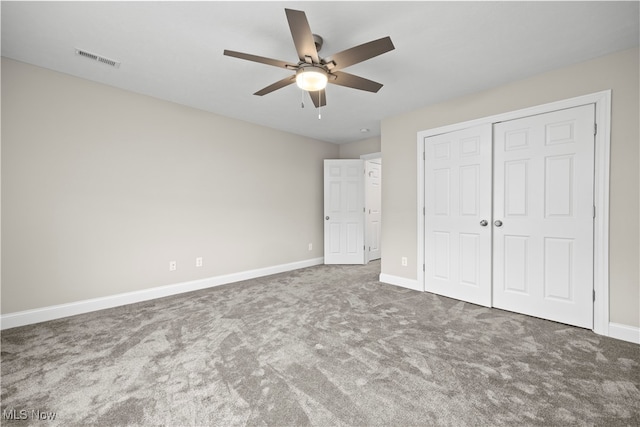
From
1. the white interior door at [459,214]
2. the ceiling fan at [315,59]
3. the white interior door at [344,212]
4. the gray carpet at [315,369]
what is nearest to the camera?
the gray carpet at [315,369]

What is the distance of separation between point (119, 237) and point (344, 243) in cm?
366

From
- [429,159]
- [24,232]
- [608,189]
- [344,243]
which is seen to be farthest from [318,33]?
[344,243]

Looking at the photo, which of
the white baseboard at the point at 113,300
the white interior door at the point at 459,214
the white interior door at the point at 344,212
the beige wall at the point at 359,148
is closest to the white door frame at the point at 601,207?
the white interior door at the point at 459,214

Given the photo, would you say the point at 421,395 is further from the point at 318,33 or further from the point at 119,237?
the point at 119,237

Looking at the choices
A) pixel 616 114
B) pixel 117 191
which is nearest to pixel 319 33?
pixel 616 114

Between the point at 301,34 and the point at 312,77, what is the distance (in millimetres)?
372

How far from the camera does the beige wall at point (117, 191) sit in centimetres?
256

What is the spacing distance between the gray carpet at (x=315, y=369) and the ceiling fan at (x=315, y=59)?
2.12 meters

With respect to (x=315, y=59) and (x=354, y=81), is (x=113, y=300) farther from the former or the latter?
(x=354, y=81)

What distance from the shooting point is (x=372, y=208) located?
5.68 meters

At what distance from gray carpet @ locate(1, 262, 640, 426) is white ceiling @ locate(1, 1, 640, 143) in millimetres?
2502

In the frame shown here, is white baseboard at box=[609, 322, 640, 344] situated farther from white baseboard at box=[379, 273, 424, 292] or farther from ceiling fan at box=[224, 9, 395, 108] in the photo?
ceiling fan at box=[224, 9, 395, 108]

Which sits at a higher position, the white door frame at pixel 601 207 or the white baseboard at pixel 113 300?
the white door frame at pixel 601 207

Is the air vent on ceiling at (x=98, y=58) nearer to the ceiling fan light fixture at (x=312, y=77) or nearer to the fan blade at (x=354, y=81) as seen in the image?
the ceiling fan light fixture at (x=312, y=77)
